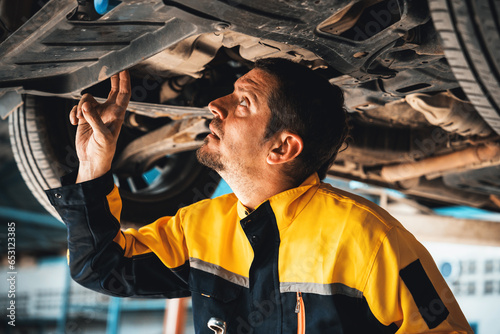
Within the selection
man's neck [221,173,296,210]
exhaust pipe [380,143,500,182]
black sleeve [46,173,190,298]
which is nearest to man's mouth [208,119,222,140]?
man's neck [221,173,296,210]

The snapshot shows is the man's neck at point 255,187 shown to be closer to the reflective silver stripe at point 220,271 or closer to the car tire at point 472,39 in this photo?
the reflective silver stripe at point 220,271

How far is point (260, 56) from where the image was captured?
1758 mm

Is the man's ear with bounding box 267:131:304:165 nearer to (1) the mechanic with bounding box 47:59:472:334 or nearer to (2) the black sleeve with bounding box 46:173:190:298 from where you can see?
(1) the mechanic with bounding box 47:59:472:334

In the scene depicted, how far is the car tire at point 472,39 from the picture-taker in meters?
1.14

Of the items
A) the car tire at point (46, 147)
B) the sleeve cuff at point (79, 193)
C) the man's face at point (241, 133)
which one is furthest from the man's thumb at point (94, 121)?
the car tire at point (46, 147)

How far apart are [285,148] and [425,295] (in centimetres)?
63

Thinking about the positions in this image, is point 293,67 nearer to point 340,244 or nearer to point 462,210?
point 340,244

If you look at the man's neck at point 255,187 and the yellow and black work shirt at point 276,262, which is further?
the man's neck at point 255,187

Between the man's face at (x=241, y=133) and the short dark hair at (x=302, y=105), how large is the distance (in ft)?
0.09

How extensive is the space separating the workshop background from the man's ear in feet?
10.2

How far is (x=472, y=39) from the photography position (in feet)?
3.85

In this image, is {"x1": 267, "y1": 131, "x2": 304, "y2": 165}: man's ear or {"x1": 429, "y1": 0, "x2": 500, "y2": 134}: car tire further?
{"x1": 267, "y1": 131, "x2": 304, "y2": 165}: man's ear

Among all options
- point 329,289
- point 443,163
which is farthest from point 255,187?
point 443,163

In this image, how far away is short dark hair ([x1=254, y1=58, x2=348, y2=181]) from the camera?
178 centimetres
